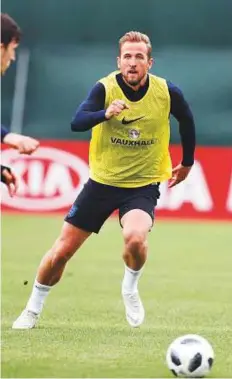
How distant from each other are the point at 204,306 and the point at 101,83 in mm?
3015

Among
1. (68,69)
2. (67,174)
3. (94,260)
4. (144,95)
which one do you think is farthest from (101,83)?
(68,69)

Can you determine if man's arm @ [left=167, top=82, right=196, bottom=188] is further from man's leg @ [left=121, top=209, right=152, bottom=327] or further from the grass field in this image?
the grass field

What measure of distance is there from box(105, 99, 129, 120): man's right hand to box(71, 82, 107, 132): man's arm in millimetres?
103

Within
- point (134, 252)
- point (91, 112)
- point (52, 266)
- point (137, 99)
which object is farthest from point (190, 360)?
point (137, 99)

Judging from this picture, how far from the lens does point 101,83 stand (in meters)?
9.17

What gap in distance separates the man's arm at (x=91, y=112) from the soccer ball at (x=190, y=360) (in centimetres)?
212

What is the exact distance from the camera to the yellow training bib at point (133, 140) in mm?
9258

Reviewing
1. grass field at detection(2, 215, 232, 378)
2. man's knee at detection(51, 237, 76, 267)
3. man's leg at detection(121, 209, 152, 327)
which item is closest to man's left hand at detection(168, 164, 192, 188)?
man's leg at detection(121, 209, 152, 327)

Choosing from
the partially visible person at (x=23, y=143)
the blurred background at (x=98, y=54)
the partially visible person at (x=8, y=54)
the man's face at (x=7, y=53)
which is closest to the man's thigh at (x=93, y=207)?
the partially visible person at (x=8, y=54)

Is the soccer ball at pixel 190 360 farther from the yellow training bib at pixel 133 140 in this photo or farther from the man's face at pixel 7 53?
the yellow training bib at pixel 133 140

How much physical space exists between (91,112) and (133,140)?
23.4 inches

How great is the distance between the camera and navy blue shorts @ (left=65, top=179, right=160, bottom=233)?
9.20 metres

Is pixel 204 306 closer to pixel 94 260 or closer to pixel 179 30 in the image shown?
pixel 94 260

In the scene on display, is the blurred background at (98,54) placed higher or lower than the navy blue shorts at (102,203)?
lower
